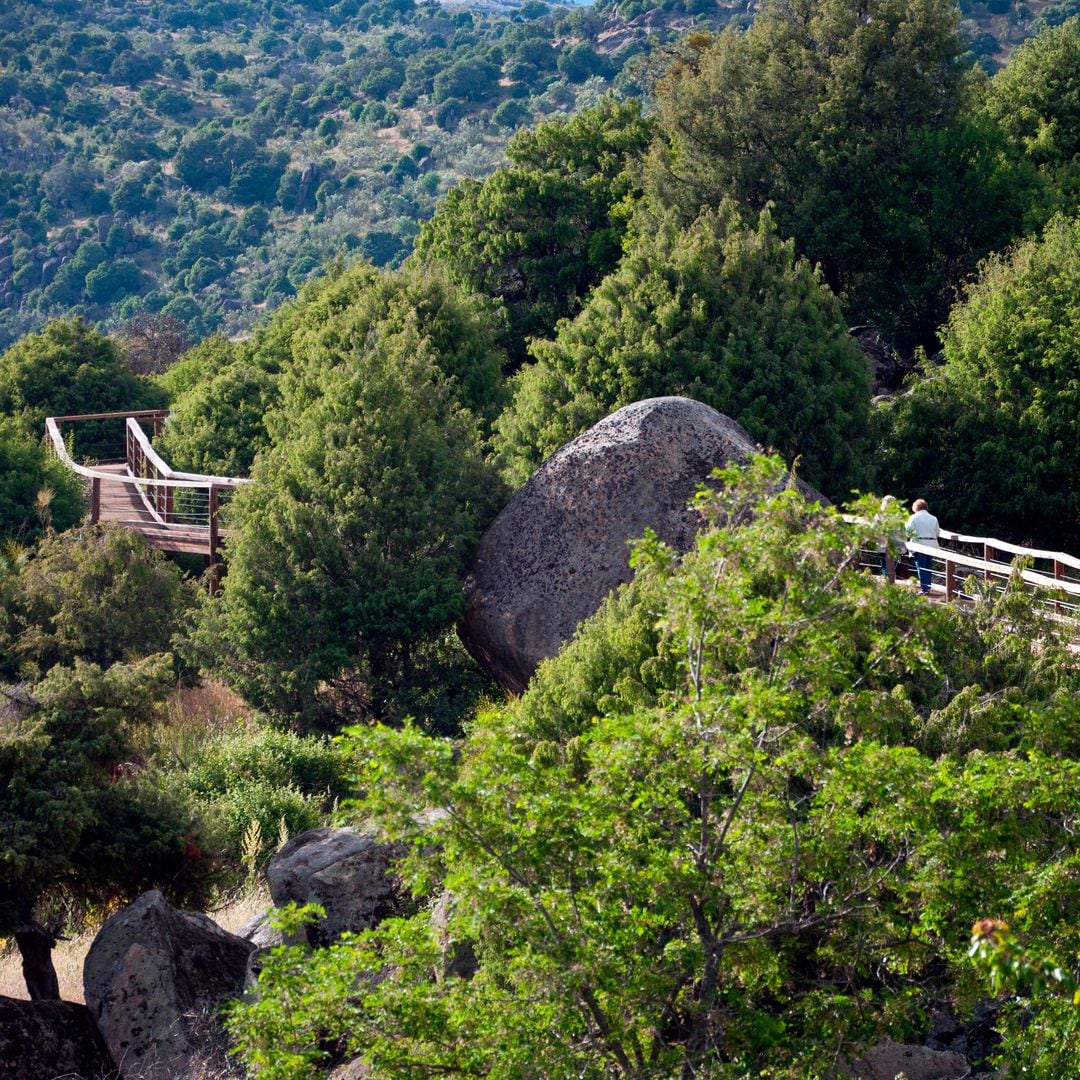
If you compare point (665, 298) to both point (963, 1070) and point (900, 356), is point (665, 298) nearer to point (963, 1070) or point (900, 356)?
point (900, 356)

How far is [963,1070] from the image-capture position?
9.95 meters

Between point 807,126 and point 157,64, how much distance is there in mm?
106165

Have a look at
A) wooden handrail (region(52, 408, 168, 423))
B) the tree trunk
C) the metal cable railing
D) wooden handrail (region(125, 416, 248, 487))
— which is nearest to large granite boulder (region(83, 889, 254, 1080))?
the tree trunk

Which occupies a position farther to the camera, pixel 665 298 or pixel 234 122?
pixel 234 122

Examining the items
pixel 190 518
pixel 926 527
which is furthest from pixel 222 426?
pixel 926 527

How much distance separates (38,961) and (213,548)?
11726 mm

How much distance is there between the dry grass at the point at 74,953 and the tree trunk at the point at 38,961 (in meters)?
0.44

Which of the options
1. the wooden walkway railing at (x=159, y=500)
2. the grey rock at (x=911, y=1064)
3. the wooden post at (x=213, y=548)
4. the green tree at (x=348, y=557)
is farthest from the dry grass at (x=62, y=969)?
the wooden post at (x=213, y=548)

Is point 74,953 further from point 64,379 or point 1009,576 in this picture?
point 64,379

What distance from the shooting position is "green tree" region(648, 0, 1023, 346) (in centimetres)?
3306

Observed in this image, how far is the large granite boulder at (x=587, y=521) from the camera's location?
18594 mm

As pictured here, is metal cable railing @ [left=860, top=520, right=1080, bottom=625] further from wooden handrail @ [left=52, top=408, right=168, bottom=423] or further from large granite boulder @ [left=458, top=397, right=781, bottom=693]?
wooden handrail @ [left=52, top=408, right=168, bottom=423]

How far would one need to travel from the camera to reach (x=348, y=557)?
20.7m

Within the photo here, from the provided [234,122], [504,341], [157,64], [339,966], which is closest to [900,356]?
[504,341]
